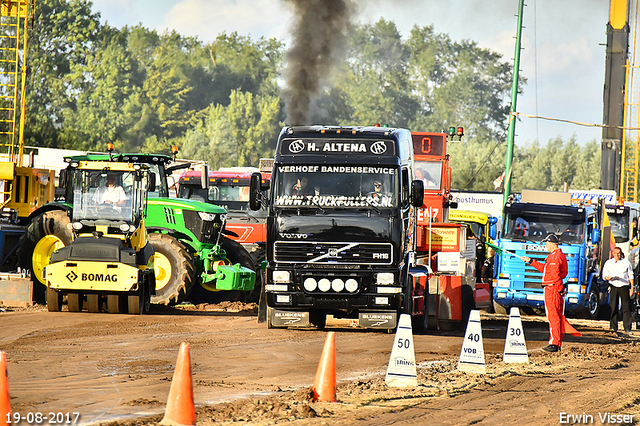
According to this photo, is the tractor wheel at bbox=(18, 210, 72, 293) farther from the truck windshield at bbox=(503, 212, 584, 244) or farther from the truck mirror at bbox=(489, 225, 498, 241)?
the truck mirror at bbox=(489, 225, 498, 241)

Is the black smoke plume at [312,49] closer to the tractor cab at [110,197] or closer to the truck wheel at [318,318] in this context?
the tractor cab at [110,197]

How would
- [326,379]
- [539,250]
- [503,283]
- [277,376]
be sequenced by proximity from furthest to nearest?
[503,283] < [539,250] < [277,376] < [326,379]

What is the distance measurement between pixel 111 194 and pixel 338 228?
18.3ft

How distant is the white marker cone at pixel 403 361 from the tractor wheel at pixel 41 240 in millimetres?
11048

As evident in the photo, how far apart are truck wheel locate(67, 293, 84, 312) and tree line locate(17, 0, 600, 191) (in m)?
45.5

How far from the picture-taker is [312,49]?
3825 centimetres

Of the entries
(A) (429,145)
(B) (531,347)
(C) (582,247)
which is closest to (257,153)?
(A) (429,145)

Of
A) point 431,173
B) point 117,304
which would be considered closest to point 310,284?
point 117,304

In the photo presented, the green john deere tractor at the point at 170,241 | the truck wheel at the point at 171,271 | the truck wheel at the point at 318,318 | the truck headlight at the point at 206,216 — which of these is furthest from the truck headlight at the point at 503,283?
the truck wheel at the point at 171,271

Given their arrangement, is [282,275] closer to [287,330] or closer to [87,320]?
[287,330]

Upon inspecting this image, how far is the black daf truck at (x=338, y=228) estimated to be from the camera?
1524 cm

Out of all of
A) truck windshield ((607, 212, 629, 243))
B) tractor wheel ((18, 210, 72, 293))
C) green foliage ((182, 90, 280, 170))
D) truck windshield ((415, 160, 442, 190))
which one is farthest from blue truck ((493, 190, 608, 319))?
green foliage ((182, 90, 280, 170))

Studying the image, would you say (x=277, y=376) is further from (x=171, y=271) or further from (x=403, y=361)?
(x=171, y=271)

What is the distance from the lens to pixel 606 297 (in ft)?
80.6
